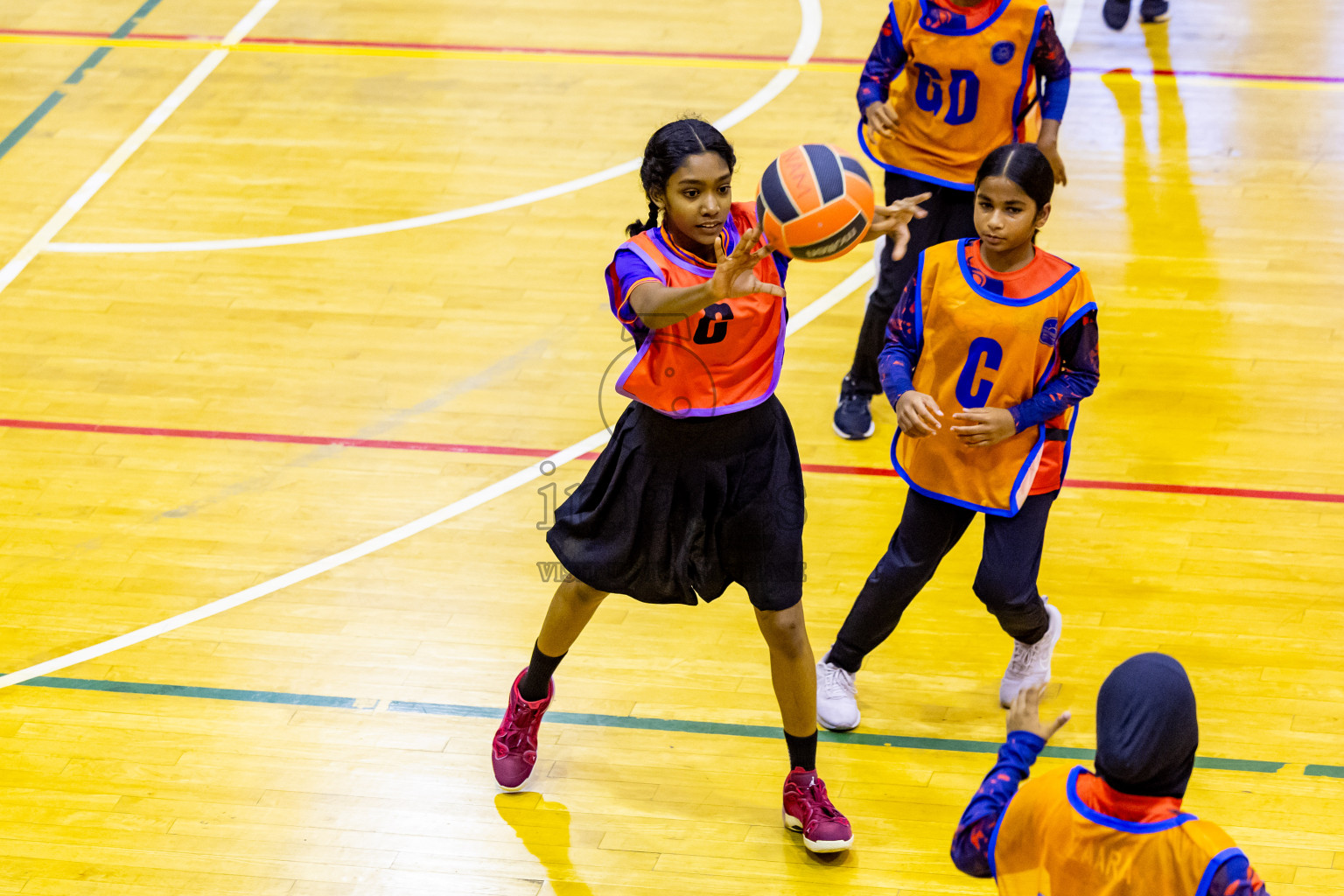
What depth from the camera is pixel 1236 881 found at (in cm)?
227

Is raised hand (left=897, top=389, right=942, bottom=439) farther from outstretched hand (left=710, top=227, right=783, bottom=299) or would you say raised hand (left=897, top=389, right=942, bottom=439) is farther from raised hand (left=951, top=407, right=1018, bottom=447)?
outstretched hand (left=710, top=227, right=783, bottom=299)

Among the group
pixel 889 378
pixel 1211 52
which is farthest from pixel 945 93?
pixel 1211 52

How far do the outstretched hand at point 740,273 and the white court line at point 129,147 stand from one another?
450 cm

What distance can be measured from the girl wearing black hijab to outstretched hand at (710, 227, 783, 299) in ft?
3.28

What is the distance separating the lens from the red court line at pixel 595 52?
7648 millimetres

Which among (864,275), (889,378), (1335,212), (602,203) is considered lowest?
(1335,212)

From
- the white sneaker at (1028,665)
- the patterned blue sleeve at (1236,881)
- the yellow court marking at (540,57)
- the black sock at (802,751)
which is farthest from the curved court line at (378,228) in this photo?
the patterned blue sleeve at (1236,881)

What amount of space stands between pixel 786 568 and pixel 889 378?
0.59 metres

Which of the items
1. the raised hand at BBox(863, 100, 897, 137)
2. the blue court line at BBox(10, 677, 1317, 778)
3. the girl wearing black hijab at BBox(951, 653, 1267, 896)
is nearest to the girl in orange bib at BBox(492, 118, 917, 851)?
the blue court line at BBox(10, 677, 1317, 778)

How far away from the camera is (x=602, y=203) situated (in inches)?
263

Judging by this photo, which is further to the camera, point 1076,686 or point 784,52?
point 784,52

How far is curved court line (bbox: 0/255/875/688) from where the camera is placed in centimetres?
435

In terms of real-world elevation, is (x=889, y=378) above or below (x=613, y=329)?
above

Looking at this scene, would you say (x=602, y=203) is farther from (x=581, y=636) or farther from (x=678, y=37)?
(x=581, y=636)
